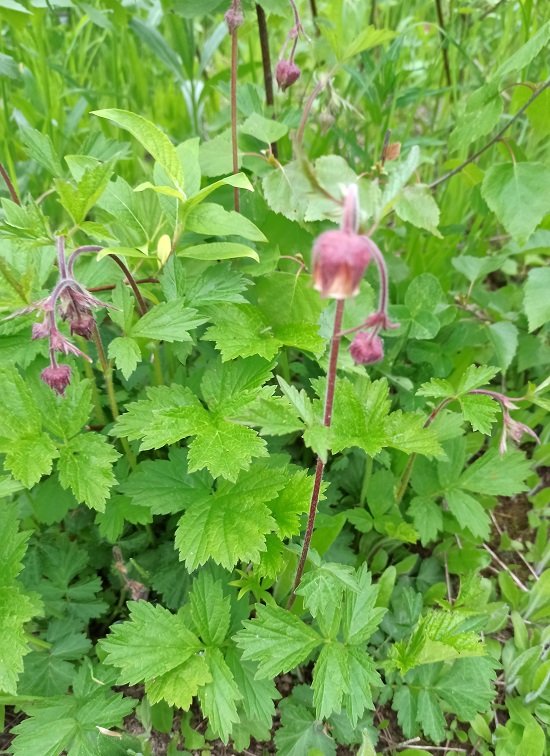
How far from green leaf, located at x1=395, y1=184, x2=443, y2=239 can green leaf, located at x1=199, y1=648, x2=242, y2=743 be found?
0.96 m

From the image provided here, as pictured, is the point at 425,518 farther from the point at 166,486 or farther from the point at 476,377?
the point at 166,486

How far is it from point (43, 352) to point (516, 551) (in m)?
1.47

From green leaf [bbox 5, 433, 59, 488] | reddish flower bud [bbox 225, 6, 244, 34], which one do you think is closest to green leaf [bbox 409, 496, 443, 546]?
green leaf [bbox 5, 433, 59, 488]

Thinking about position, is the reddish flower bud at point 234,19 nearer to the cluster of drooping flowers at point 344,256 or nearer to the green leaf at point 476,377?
the cluster of drooping flowers at point 344,256

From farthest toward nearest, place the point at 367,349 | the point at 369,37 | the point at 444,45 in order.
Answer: the point at 444,45
the point at 369,37
the point at 367,349

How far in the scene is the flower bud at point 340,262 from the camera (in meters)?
0.64

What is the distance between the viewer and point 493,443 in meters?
1.72

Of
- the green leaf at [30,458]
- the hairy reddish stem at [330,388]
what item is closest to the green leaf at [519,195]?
the hairy reddish stem at [330,388]

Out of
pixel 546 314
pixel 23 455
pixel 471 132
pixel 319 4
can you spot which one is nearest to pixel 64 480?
pixel 23 455

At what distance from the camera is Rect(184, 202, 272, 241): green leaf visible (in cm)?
117

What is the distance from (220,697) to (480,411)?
2.63ft

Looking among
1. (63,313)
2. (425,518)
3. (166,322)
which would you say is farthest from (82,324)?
(425,518)

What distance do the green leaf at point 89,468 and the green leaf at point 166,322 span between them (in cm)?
24

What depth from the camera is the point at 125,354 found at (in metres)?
1.12
